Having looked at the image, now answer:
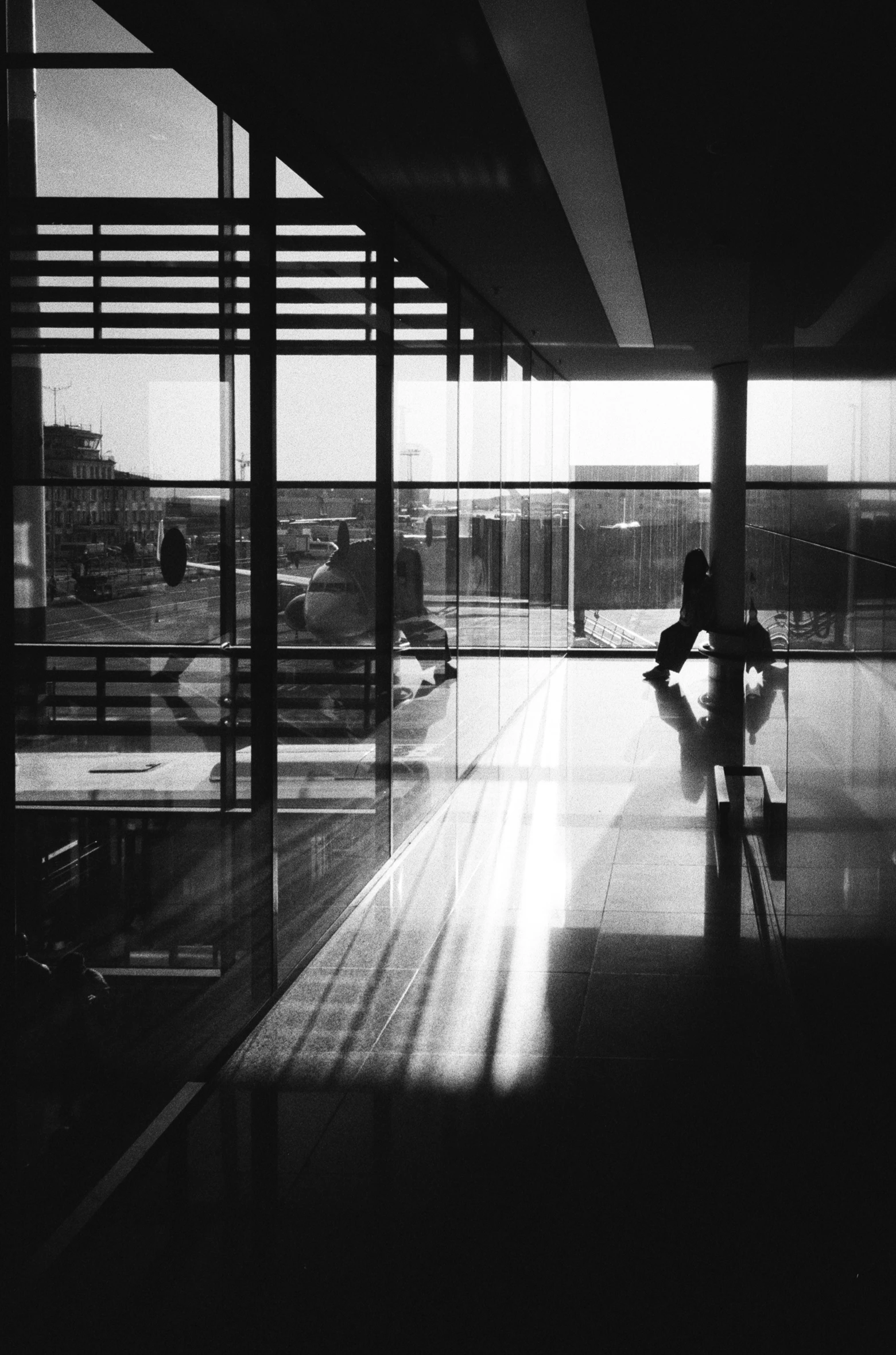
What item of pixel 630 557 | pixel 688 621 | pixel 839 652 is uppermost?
pixel 630 557

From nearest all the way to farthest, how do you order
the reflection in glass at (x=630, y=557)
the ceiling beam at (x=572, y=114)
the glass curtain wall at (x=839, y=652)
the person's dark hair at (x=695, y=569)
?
1. the glass curtain wall at (x=839, y=652)
2. the ceiling beam at (x=572, y=114)
3. the person's dark hair at (x=695, y=569)
4. the reflection in glass at (x=630, y=557)

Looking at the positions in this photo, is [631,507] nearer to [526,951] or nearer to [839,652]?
[526,951]

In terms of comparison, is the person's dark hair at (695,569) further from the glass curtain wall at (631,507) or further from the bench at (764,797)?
the bench at (764,797)

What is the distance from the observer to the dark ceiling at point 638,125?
3.20 m

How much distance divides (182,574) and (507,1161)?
6.15ft

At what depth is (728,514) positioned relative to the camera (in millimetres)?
16969

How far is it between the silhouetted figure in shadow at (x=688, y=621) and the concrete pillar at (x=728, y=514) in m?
0.22

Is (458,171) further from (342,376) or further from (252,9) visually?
(252,9)

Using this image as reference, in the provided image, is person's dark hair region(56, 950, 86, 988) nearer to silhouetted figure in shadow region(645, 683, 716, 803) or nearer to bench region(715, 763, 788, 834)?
bench region(715, 763, 788, 834)

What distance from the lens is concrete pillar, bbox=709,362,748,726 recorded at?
53.5 ft

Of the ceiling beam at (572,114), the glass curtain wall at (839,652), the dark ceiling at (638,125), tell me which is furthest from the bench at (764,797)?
the ceiling beam at (572,114)

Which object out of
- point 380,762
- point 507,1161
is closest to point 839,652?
point 507,1161

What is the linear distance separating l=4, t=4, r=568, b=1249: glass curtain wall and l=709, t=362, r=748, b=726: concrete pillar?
968 centimetres

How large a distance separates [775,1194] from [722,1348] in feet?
2.27
